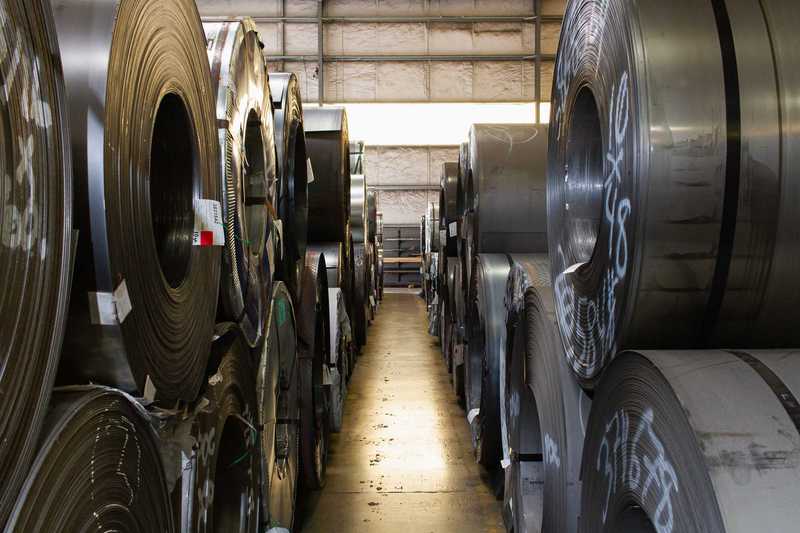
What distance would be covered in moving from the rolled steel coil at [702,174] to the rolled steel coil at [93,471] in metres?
0.76

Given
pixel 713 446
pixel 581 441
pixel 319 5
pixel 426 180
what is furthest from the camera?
pixel 426 180

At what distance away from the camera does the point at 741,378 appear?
2.91 ft

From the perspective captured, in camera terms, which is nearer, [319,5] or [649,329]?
[649,329]

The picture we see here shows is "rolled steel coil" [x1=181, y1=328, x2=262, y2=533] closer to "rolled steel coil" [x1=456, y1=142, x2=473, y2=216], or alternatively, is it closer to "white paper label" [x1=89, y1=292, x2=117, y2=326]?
"white paper label" [x1=89, y1=292, x2=117, y2=326]

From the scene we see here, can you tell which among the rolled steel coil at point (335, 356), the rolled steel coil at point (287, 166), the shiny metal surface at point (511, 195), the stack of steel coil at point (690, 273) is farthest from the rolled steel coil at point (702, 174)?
the rolled steel coil at point (335, 356)

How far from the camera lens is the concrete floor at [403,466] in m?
2.66

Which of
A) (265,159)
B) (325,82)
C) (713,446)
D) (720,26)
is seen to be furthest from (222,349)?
(325,82)

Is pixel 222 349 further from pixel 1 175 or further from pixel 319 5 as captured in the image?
pixel 319 5

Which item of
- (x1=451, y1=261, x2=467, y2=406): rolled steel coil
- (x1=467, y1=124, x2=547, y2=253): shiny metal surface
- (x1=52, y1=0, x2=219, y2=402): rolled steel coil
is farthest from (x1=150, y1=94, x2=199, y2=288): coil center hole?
(x1=451, y1=261, x2=467, y2=406): rolled steel coil

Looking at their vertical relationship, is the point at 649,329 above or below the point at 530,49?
below

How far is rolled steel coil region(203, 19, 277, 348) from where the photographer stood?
4.79ft

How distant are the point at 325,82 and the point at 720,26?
1109 centimetres

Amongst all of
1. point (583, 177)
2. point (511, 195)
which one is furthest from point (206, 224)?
point (511, 195)

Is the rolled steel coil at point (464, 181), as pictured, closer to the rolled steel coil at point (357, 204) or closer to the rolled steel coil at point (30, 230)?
the rolled steel coil at point (357, 204)
